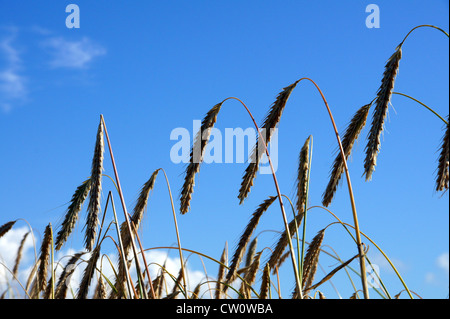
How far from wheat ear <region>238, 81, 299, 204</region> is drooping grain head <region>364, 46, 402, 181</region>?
1.86 feet

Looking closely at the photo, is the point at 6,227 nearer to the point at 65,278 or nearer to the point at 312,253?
the point at 65,278

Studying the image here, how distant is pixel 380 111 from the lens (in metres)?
2.72

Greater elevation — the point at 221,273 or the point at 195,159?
the point at 195,159

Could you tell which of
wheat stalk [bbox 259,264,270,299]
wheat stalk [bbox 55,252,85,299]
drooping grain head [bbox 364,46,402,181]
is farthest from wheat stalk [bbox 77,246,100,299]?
drooping grain head [bbox 364,46,402,181]

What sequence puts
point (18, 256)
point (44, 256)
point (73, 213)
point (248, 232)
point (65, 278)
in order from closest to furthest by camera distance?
point (73, 213) → point (248, 232) → point (44, 256) → point (65, 278) → point (18, 256)

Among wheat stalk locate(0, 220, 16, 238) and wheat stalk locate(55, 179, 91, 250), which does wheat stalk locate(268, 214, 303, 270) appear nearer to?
wheat stalk locate(55, 179, 91, 250)

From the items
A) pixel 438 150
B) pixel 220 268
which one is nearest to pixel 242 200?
pixel 438 150

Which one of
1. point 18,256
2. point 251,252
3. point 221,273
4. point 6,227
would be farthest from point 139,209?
point 18,256

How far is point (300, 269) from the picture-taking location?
2.74 metres

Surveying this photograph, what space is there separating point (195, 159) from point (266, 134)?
20.8 inches

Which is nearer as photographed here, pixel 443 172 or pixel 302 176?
pixel 443 172
